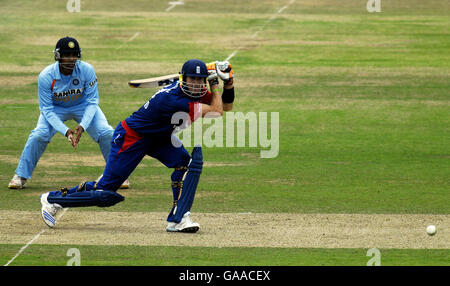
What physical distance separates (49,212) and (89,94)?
2.69m

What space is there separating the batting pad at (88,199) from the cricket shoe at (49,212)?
46 millimetres

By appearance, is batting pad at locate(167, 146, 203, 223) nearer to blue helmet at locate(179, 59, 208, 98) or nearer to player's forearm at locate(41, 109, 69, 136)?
blue helmet at locate(179, 59, 208, 98)

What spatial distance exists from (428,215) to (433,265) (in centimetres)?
213

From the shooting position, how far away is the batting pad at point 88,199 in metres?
9.73

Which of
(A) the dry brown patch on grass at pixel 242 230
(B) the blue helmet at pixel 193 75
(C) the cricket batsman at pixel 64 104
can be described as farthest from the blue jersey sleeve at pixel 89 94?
(B) the blue helmet at pixel 193 75

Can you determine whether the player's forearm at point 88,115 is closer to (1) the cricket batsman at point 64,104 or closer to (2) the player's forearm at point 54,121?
(1) the cricket batsman at point 64,104

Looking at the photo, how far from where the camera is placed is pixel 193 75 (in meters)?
9.55

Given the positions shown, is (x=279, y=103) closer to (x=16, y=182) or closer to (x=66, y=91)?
(x=66, y=91)

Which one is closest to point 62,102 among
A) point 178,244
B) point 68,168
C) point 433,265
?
point 68,168

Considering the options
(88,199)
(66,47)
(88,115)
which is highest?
(66,47)

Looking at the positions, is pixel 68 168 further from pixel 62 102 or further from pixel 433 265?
pixel 433 265

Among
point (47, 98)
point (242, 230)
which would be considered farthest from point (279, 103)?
point (242, 230)

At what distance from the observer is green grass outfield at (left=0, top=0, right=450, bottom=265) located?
→ 1112 centimetres

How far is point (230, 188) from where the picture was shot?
40.6 ft
